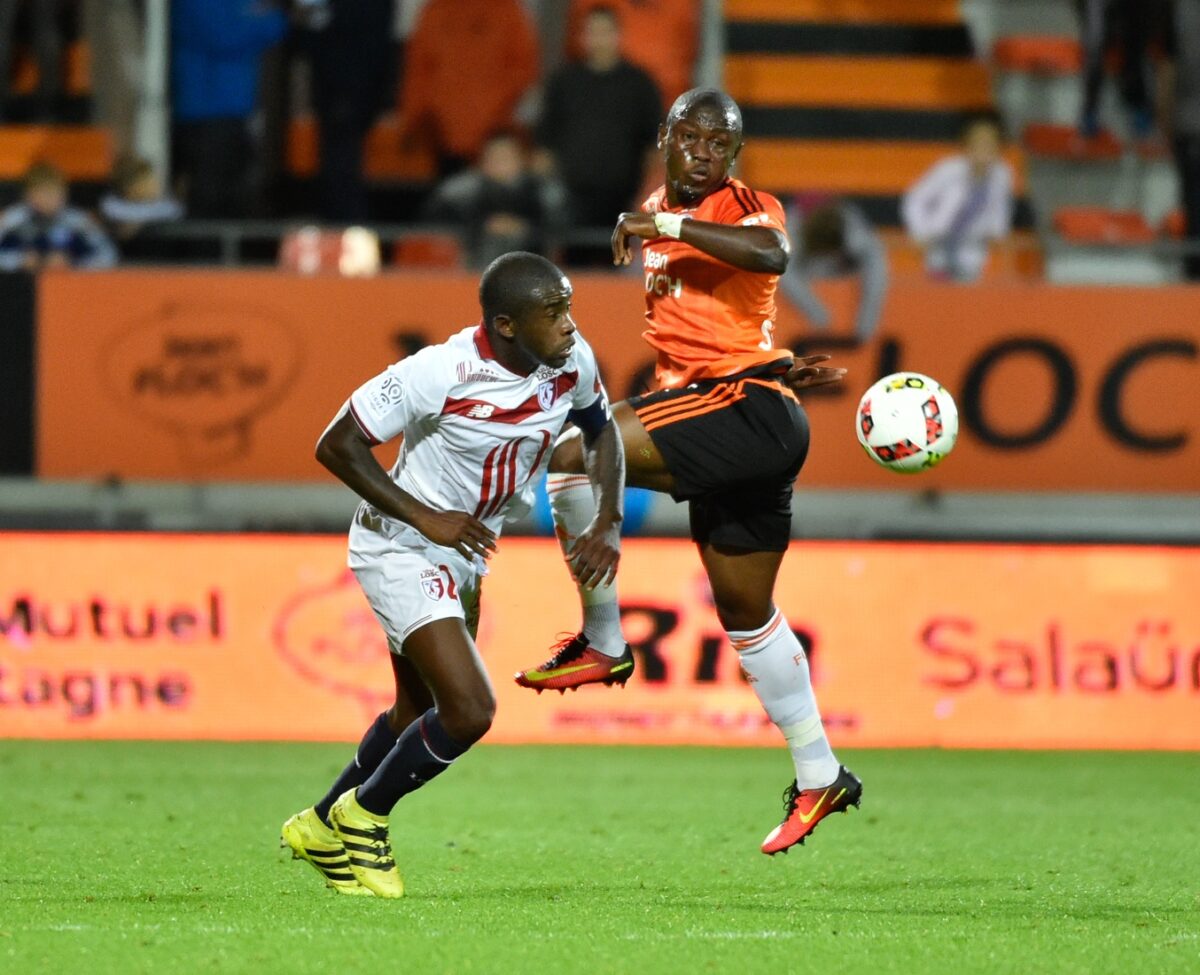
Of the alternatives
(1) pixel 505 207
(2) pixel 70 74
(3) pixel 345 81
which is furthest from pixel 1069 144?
(2) pixel 70 74

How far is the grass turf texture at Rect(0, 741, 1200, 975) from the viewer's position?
550cm

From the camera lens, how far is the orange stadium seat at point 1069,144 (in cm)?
1564

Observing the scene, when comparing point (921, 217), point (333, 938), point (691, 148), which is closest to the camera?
point (333, 938)

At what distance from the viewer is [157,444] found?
1240cm

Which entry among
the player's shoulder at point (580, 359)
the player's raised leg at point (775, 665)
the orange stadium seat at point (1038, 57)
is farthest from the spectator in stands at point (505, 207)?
the player's shoulder at point (580, 359)

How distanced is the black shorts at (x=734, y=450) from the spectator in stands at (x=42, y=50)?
862 cm

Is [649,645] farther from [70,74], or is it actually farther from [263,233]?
[70,74]

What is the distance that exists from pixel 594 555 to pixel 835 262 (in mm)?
6443

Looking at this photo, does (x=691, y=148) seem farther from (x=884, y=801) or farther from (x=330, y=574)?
(x=330, y=574)

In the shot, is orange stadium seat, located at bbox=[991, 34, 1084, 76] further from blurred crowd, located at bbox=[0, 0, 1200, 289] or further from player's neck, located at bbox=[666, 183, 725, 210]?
player's neck, located at bbox=[666, 183, 725, 210]

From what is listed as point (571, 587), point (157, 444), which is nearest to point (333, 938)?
point (571, 587)

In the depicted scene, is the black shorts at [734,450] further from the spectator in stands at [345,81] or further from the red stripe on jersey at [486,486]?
the spectator in stands at [345,81]

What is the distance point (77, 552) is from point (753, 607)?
4.67 m

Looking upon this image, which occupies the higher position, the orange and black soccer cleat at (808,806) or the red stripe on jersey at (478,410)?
the red stripe on jersey at (478,410)
